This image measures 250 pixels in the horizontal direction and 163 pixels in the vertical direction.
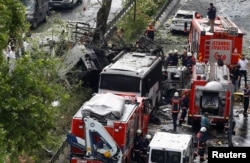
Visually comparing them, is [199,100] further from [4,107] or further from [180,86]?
[4,107]

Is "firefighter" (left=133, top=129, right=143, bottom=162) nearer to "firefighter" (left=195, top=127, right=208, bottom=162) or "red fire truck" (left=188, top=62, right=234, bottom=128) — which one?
"firefighter" (left=195, top=127, right=208, bottom=162)

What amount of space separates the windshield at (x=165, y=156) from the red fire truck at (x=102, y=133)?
3.10 feet

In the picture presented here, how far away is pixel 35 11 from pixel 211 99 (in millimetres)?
15937

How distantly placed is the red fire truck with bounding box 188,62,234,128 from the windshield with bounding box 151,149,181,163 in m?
5.74

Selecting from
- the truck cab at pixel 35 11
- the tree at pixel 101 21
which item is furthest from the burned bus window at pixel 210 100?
the truck cab at pixel 35 11

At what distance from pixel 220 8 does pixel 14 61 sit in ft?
111

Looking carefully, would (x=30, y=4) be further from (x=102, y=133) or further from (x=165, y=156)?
(x=165, y=156)

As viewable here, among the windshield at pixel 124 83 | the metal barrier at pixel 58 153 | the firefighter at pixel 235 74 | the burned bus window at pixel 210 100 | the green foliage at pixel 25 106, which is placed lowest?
the firefighter at pixel 235 74

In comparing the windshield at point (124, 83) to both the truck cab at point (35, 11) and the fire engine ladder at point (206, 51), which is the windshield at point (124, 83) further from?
the truck cab at point (35, 11)

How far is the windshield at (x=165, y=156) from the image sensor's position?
65.5ft

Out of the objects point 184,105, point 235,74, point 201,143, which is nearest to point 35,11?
point 235,74

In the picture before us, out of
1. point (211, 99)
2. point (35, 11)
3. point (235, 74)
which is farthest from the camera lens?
point (35, 11)

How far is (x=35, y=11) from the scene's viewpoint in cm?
3875

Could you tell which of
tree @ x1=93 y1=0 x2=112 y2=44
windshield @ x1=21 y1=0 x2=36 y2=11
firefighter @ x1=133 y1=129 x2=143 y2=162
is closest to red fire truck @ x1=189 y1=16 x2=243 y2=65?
tree @ x1=93 y1=0 x2=112 y2=44
